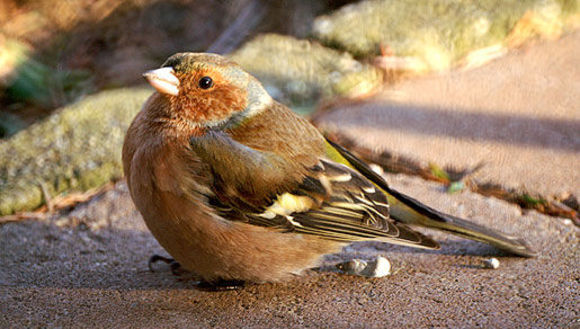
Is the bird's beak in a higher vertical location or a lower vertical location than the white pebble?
higher

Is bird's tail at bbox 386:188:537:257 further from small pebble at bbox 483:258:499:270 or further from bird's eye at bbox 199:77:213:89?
bird's eye at bbox 199:77:213:89

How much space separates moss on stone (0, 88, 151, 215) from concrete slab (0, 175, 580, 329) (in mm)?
346

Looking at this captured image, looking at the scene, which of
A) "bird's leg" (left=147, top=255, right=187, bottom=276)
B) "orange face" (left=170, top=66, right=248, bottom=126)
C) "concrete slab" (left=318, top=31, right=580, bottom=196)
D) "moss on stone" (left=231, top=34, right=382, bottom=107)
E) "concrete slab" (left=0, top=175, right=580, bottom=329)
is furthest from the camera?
"moss on stone" (left=231, top=34, right=382, bottom=107)

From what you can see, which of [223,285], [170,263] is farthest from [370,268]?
[170,263]

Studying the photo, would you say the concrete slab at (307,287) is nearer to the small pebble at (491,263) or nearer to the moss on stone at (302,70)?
the small pebble at (491,263)

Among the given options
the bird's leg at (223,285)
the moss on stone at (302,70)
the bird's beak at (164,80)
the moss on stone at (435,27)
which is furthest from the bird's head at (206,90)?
the moss on stone at (435,27)

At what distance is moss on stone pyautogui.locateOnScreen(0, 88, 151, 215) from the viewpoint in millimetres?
4140

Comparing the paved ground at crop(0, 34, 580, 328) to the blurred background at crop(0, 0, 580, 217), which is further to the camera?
the blurred background at crop(0, 0, 580, 217)

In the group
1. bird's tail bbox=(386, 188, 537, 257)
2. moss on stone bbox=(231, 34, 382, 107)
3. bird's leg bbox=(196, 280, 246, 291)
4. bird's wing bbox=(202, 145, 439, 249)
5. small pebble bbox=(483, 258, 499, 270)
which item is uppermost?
moss on stone bbox=(231, 34, 382, 107)

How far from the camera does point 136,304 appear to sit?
2.92m

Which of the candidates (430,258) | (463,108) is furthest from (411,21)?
(430,258)

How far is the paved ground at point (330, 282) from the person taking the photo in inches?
109


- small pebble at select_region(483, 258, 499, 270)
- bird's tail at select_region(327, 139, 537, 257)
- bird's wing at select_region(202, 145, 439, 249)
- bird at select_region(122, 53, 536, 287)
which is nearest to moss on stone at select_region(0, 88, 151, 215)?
bird at select_region(122, 53, 536, 287)

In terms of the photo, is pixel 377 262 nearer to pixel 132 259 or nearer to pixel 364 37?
pixel 132 259
